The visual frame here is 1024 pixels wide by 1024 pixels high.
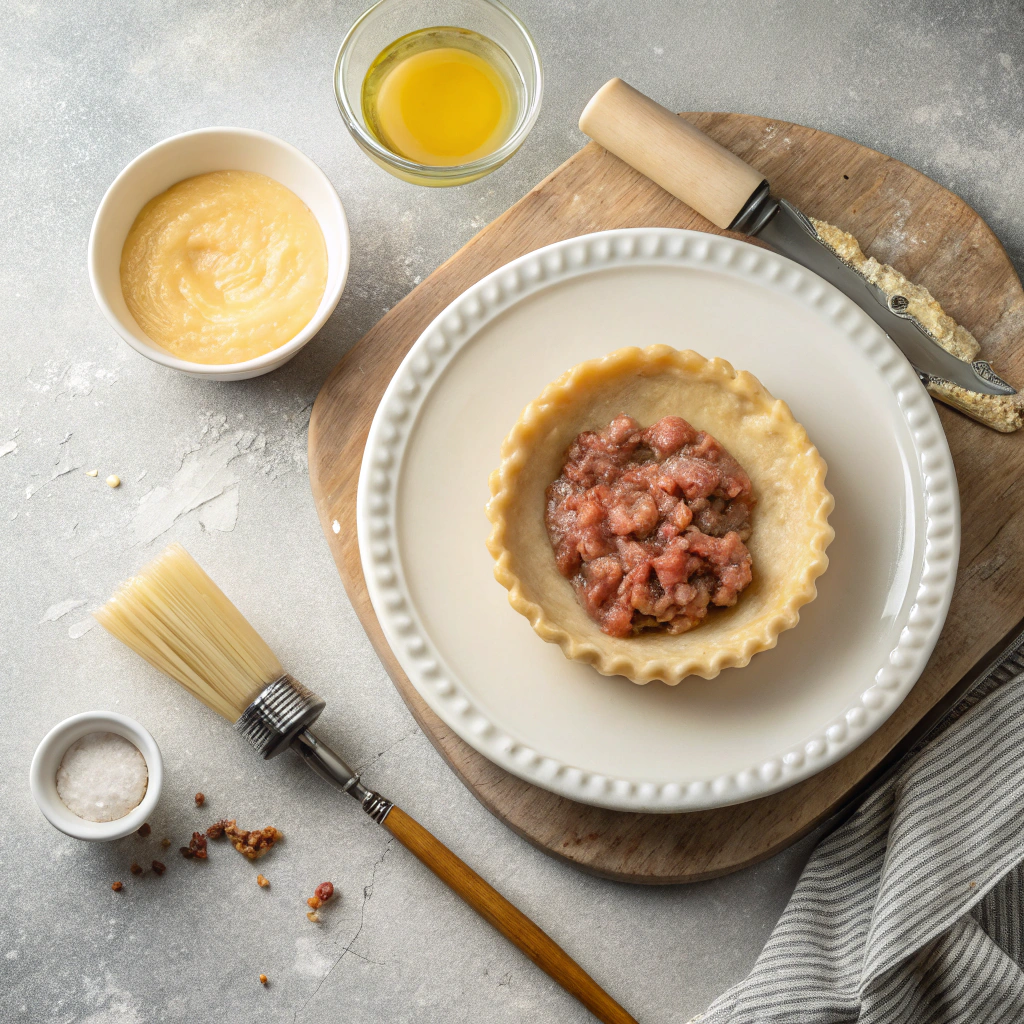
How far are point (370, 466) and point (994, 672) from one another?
190cm

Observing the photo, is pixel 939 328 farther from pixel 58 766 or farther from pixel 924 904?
pixel 58 766

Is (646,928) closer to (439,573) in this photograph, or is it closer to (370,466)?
(439,573)

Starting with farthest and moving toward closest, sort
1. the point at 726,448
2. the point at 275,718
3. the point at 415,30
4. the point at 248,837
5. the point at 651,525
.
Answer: the point at 415,30, the point at 248,837, the point at 275,718, the point at 726,448, the point at 651,525

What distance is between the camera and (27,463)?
9.09ft

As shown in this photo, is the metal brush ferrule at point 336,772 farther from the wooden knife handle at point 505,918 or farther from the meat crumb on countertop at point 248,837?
the meat crumb on countertop at point 248,837

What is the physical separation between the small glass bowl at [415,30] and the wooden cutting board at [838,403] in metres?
0.18

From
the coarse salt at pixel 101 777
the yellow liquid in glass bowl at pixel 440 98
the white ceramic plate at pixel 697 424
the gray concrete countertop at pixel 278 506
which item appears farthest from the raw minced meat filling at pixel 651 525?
the coarse salt at pixel 101 777

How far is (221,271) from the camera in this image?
262 centimetres

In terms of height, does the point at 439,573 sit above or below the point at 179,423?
above

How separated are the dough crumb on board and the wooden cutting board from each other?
50 millimetres

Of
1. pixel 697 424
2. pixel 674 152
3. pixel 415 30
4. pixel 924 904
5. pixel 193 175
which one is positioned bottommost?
pixel 924 904

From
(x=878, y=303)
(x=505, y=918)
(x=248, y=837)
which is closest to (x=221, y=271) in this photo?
(x=248, y=837)

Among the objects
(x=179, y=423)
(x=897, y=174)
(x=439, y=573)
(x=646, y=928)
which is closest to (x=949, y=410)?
(x=897, y=174)

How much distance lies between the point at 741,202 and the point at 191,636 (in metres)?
2.04
